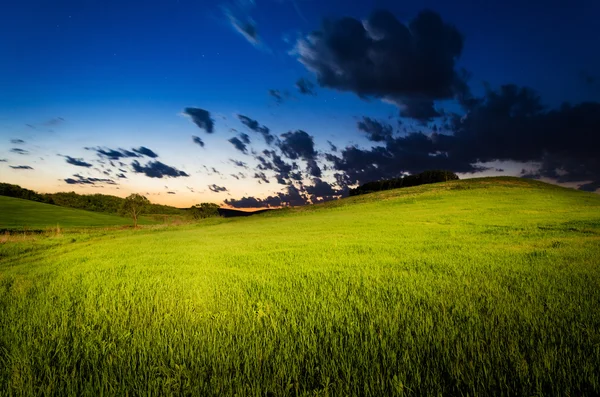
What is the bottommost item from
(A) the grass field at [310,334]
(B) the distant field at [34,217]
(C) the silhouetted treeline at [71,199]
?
(A) the grass field at [310,334]

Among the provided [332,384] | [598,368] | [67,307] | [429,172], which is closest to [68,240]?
[67,307]

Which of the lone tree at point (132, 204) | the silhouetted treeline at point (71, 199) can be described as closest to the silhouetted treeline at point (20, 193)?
the silhouetted treeline at point (71, 199)

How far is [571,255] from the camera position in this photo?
407 inches

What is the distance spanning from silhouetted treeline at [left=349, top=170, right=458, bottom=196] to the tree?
70.7m

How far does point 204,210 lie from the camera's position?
117m

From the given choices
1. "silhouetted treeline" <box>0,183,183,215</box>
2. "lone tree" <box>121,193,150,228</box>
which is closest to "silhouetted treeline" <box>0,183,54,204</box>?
"silhouetted treeline" <box>0,183,183,215</box>

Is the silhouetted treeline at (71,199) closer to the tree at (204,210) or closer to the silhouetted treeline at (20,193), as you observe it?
the silhouetted treeline at (20,193)

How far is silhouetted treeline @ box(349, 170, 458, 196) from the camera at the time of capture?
125m

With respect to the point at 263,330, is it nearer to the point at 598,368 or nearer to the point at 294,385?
the point at 294,385

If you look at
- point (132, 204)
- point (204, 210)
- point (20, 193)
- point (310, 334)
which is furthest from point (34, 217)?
point (310, 334)

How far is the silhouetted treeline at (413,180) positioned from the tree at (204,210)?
70.7 meters

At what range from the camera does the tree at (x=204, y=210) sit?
11506 centimetres

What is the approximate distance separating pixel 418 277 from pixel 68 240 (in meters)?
31.9

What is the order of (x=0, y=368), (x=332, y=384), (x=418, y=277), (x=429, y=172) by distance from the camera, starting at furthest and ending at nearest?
(x=429, y=172) → (x=418, y=277) → (x=0, y=368) → (x=332, y=384)
